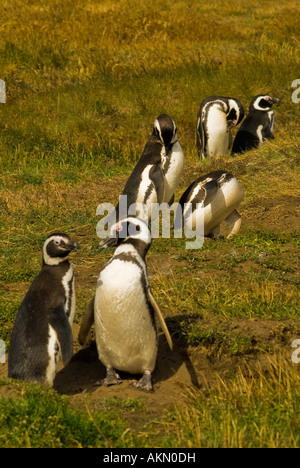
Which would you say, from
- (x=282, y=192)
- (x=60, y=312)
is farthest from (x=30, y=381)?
(x=282, y=192)

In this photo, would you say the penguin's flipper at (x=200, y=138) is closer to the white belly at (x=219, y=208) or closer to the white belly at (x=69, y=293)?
the white belly at (x=219, y=208)

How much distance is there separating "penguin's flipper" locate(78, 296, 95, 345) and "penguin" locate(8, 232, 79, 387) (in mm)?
104

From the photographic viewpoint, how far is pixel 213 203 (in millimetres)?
7430

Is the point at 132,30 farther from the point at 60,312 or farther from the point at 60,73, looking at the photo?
the point at 60,312

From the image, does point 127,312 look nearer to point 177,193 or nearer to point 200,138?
point 177,193

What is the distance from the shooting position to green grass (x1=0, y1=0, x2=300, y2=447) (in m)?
3.83

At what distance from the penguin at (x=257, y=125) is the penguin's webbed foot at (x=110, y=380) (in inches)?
283

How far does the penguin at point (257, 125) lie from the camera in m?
11.7

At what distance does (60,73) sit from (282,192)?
6049mm

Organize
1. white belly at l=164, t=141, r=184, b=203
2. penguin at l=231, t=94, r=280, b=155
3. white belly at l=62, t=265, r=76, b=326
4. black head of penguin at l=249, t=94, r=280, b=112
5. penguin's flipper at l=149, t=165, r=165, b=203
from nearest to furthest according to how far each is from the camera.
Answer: white belly at l=62, t=265, r=76, b=326 → penguin's flipper at l=149, t=165, r=165, b=203 → white belly at l=164, t=141, r=184, b=203 → penguin at l=231, t=94, r=280, b=155 → black head of penguin at l=249, t=94, r=280, b=112

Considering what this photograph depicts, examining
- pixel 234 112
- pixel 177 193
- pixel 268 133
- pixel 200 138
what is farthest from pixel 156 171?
pixel 268 133

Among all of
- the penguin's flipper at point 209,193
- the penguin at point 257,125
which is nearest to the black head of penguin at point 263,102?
the penguin at point 257,125

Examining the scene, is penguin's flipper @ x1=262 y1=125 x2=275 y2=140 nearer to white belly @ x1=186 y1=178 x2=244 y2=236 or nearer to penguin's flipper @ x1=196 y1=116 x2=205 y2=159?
penguin's flipper @ x1=196 y1=116 x2=205 y2=159

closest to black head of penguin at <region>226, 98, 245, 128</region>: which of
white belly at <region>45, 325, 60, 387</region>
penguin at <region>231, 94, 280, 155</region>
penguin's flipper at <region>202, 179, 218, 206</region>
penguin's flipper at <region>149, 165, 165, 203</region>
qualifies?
penguin at <region>231, 94, 280, 155</region>
